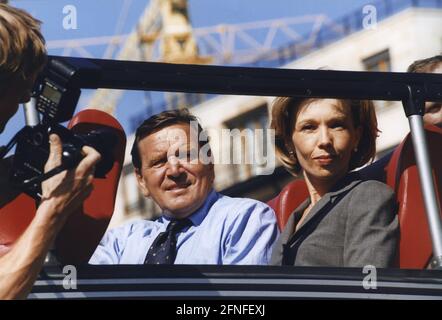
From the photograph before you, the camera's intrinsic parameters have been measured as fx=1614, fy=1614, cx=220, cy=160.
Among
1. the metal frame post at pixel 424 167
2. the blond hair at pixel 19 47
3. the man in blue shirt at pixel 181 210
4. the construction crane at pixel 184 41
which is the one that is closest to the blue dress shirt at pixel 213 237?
the man in blue shirt at pixel 181 210

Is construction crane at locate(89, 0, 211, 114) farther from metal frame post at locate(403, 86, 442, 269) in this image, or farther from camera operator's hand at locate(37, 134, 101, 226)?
metal frame post at locate(403, 86, 442, 269)

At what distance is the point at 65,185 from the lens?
4.44 meters

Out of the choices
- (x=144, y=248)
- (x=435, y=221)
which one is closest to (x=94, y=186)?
(x=144, y=248)

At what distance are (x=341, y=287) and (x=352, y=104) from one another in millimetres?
682

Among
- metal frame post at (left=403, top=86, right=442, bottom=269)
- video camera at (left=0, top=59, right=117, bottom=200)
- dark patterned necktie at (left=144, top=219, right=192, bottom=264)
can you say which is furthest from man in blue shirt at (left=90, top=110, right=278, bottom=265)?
metal frame post at (left=403, top=86, right=442, bottom=269)

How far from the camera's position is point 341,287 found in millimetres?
4777

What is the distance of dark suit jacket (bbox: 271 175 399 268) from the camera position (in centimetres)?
501

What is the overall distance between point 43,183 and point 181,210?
2.23 ft

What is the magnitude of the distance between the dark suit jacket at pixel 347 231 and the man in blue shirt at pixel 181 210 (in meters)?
0.09

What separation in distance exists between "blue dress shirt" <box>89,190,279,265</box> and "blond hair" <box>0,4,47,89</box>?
634 millimetres

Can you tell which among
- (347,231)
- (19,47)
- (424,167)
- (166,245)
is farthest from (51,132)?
(424,167)

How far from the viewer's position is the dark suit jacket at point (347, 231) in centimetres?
501
